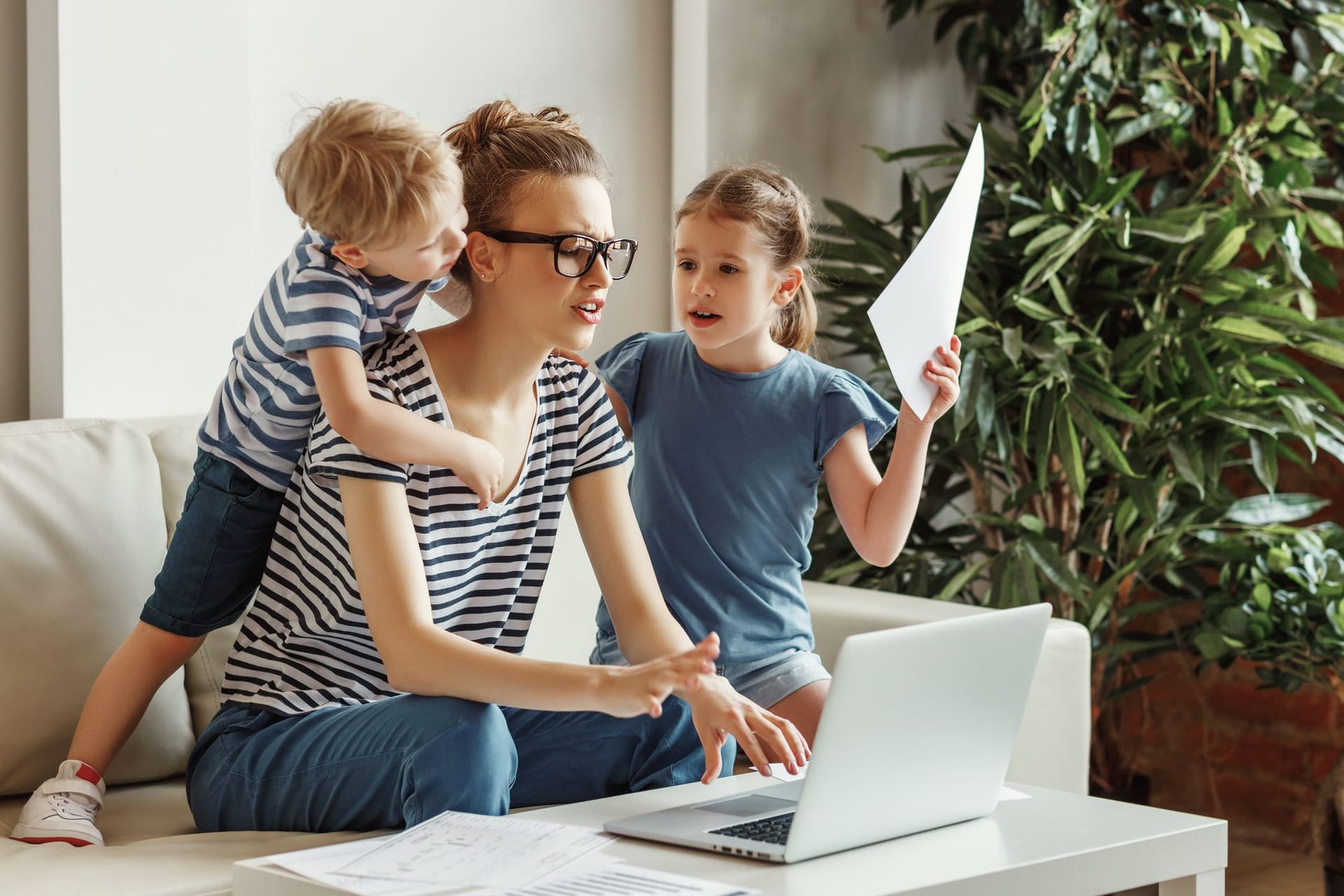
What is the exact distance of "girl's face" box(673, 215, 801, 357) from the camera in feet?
5.74

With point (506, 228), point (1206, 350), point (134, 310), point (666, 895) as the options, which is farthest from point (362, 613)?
point (1206, 350)

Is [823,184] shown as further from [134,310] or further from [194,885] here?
[194,885]

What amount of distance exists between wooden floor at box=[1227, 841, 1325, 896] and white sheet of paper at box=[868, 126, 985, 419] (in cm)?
172

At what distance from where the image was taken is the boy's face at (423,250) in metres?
1.40

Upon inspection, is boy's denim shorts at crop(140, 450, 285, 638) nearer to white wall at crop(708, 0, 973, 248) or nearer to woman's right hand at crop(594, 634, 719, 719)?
woman's right hand at crop(594, 634, 719, 719)

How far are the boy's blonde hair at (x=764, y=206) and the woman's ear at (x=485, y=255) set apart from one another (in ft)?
1.12

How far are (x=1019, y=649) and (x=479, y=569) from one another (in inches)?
23.1

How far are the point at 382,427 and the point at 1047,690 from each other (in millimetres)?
1054

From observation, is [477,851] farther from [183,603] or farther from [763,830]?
[183,603]

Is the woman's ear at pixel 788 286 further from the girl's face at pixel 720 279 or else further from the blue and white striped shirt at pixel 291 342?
the blue and white striped shirt at pixel 291 342

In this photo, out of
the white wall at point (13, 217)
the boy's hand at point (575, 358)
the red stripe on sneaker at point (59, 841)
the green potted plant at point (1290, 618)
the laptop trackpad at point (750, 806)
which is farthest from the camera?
the green potted plant at point (1290, 618)

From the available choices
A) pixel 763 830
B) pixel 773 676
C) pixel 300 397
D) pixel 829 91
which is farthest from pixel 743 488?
pixel 829 91

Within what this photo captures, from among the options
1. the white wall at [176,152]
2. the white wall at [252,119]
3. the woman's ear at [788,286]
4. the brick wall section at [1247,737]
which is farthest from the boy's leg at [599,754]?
the brick wall section at [1247,737]

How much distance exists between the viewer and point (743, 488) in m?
1.84
